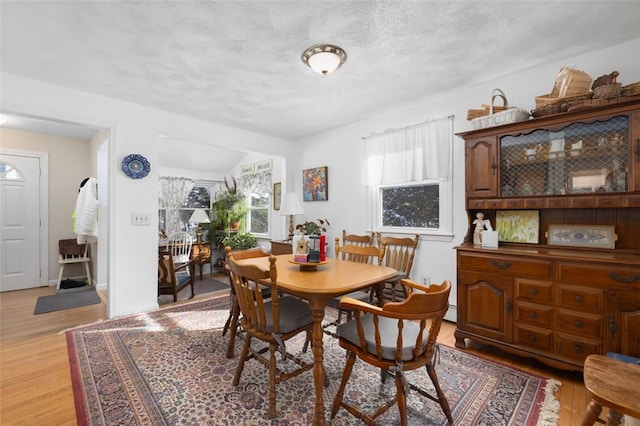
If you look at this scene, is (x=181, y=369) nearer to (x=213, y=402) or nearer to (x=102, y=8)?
(x=213, y=402)

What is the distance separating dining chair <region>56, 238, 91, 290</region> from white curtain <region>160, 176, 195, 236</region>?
137 centimetres

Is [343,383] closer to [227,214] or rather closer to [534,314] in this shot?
[534,314]

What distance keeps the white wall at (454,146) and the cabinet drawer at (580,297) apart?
975mm

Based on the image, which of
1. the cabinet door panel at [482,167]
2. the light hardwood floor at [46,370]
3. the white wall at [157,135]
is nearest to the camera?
the light hardwood floor at [46,370]

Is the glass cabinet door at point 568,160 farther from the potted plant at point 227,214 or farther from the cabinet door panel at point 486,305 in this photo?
the potted plant at point 227,214

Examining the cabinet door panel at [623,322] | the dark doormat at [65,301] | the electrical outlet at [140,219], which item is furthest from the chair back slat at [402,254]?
the dark doormat at [65,301]

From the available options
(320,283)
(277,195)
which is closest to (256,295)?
(320,283)

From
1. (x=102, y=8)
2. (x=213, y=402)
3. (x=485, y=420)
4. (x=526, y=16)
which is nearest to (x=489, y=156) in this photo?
(x=526, y=16)

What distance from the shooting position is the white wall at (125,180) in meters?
2.86

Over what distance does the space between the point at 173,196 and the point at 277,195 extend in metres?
2.22

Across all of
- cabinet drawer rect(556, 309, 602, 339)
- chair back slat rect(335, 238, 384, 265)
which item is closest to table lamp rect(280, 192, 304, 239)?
chair back slat rect(335, 238, 384, 265)

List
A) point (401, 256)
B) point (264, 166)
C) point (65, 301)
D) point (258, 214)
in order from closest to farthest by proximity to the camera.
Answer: point (401, 256)
point (65, 301)
point (264, 166)
point (258, 214)

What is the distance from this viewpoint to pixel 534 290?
207 centimetres

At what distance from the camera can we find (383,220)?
374cm
